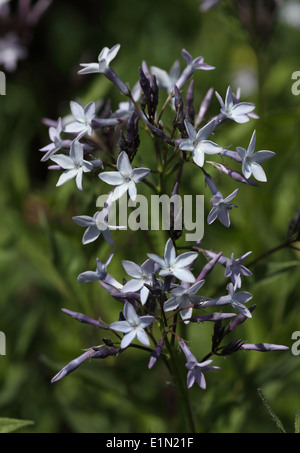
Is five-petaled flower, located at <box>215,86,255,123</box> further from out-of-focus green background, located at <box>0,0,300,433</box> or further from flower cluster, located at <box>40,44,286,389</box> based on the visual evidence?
out-of-focus green background, located at <box>0,0,300,433</box>

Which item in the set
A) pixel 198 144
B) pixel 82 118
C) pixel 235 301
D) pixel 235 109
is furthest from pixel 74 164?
pixel 235 301

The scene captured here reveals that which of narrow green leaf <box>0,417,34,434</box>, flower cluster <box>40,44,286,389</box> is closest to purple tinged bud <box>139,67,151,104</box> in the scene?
flower cluster <box>40,44,286,389</box>

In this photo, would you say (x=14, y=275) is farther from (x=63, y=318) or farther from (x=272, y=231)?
(x=272, y=231)

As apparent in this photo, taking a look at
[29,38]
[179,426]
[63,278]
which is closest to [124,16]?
[29,38]

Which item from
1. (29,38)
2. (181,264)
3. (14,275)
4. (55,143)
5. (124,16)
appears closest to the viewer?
(181,264)

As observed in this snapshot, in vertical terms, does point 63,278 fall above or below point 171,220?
below

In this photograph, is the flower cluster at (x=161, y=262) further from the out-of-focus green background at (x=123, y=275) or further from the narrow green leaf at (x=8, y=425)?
the out-of-focus green background at (x=123, y=275)
